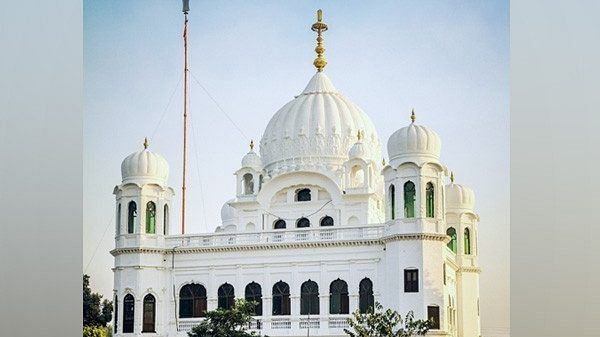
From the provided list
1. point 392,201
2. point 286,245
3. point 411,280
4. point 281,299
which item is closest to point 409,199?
point 392,201

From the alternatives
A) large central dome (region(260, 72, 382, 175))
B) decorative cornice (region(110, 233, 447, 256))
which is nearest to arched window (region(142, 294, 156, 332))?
decorative cornice (region(110, 233, 447, 256))

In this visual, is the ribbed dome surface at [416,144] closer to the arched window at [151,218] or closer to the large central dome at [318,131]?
the large central dome at [318,131]

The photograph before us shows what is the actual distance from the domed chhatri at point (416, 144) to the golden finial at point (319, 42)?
137 centimetres

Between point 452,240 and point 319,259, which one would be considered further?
point 452,240

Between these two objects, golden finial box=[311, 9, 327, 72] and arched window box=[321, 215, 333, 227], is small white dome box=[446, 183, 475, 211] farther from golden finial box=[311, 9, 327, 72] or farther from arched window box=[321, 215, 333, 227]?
golden finial box=[311, 9, 327, 72]

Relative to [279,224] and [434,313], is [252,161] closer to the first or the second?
[279,224]

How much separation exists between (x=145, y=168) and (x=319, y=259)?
2.19 meters

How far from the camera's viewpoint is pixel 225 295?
1345 centimetres

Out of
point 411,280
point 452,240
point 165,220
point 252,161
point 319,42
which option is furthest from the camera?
Result: point 252,161

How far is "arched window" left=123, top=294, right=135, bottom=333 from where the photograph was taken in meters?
13.2

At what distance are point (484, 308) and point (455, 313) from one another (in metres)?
2.06
